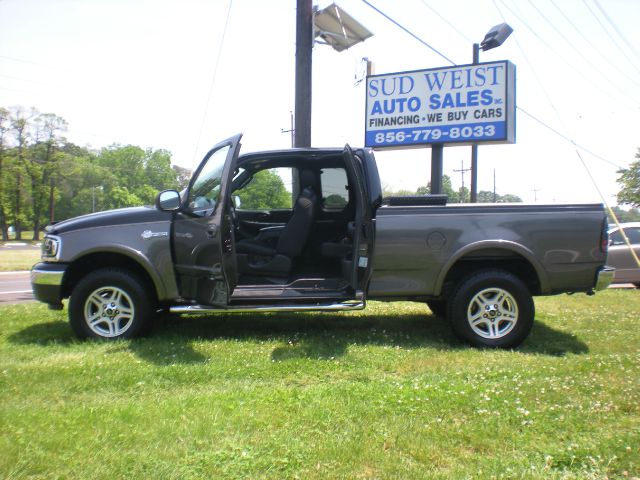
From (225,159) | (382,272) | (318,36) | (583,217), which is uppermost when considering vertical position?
(318,36)

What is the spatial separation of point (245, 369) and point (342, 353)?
1.00m

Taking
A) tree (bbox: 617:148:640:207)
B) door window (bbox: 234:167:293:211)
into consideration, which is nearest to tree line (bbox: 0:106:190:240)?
door window (bbox: 234:167:293:211)

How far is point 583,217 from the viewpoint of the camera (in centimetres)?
530

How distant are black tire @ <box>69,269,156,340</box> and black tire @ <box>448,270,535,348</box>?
321 centimetres

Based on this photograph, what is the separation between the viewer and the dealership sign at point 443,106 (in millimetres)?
12086

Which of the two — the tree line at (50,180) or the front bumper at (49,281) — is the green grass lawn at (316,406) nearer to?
the front bumper at (49,281)

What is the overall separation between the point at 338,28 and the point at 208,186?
7811 mm

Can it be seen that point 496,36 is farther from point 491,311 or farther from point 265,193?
point 491,311

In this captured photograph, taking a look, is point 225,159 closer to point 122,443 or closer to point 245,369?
point 245,369

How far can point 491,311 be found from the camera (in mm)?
5293

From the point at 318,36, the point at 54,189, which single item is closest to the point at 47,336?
the point at 318,36

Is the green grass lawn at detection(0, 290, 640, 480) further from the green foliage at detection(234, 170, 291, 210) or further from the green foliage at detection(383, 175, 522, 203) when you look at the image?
the green foliage at detection(383, 175, 522, 203)

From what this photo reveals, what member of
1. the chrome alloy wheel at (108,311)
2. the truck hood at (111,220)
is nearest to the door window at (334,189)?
the truck hood at (111,220)

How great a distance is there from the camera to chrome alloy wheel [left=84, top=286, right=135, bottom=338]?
17.0 feet
